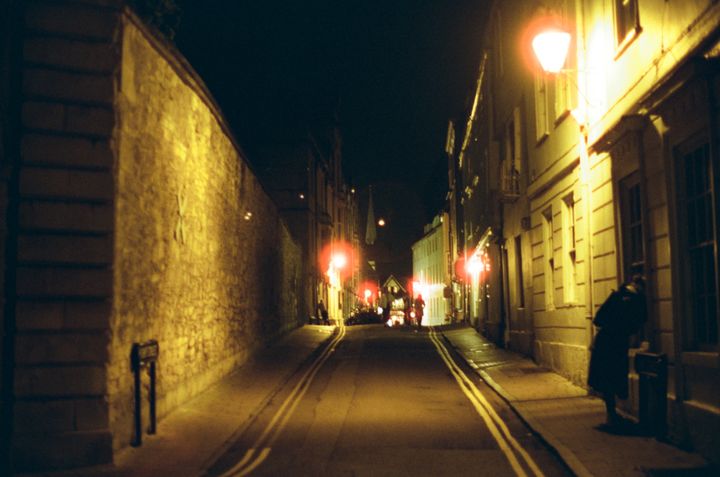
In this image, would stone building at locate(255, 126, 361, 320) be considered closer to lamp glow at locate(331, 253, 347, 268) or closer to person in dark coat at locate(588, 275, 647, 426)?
lamp glow at locate(331, 253, 347, 268)

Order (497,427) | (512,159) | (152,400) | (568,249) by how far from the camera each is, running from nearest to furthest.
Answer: (152,400)
(497,427)
(568,249)
(512,159)

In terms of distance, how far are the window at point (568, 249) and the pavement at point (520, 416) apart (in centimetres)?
188

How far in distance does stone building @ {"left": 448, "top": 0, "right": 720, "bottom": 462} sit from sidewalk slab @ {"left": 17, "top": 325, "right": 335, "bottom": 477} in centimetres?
581

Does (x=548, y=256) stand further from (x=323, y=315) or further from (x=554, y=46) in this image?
(x=323, y=315)

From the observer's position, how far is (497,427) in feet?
36.4

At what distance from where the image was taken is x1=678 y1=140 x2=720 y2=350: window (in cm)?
874

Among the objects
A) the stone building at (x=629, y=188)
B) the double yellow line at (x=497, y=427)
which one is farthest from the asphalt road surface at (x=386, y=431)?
the stone building at (x=629, y=188)

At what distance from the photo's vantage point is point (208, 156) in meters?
14.1

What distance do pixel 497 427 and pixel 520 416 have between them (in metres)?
0.77

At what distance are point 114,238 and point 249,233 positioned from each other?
10.3 metres

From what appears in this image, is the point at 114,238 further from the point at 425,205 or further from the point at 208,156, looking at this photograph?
the point at 425,205

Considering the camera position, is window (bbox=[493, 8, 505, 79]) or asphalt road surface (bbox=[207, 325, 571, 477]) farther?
window (bbox=[493, 8, 505, 79])

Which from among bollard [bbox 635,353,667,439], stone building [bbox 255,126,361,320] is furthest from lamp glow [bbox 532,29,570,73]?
stone building [bbox 255,126,361,320]

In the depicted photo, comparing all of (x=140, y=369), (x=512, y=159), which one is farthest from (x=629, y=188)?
(x=512, y=159)
